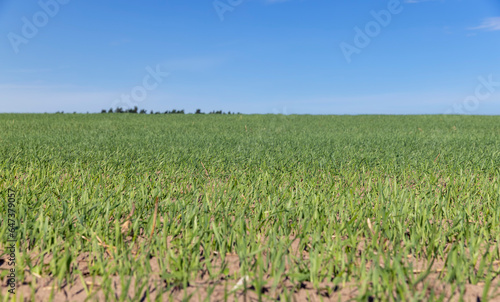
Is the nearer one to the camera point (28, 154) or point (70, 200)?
point (70, 200)

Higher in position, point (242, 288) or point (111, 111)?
point (111, 111)

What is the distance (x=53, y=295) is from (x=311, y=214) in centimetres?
149

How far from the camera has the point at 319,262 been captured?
5.57ft

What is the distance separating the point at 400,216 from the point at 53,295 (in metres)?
1.98

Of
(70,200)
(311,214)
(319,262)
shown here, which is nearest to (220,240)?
(319,262)

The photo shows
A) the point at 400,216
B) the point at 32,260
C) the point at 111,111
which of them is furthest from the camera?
the point at 111,111

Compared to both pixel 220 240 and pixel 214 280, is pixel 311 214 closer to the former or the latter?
pixel 220 240

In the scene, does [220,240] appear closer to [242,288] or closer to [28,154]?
[242,288]

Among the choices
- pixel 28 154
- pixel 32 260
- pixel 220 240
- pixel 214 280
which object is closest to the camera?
pixel 214 280

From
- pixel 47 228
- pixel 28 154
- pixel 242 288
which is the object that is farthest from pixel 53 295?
pixel 28 154

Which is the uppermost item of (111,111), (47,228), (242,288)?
(111,111)

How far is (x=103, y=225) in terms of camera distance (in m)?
2.21

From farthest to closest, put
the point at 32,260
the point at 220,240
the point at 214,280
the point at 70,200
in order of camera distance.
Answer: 1. the point at 70,200
2. the point at 220,240
3. the point at 32,260
4. the point at 214,280

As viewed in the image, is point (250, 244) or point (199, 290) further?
point (250, 244)
